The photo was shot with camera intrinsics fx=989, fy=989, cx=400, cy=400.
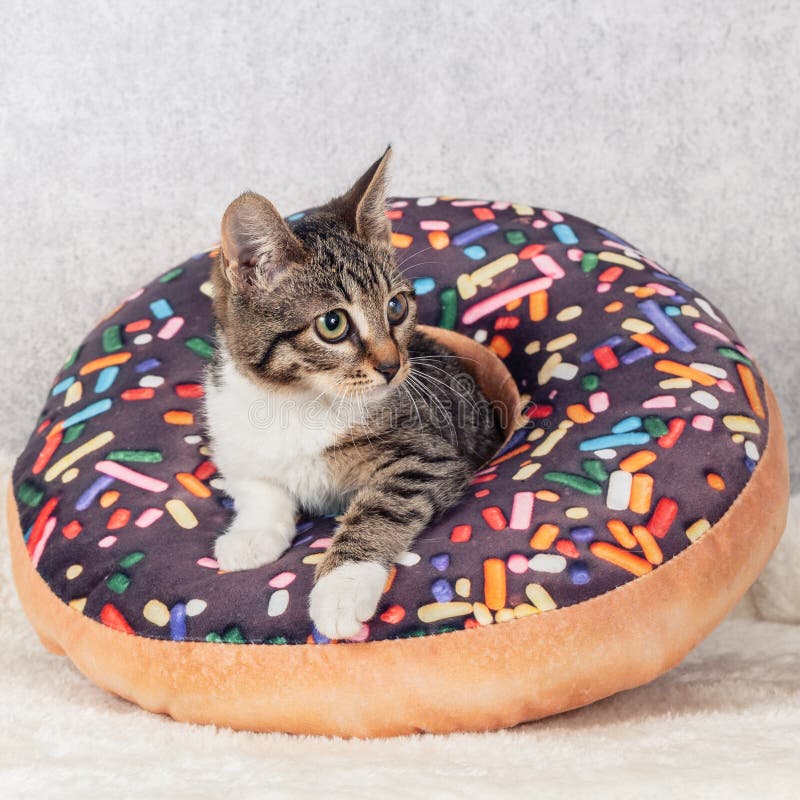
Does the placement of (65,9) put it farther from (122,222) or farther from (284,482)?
(284,482)

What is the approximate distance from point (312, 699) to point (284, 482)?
1.63 ft

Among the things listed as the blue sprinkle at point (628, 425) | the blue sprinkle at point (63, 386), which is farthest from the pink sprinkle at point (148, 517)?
the blue sprinkle at point (628, 425)

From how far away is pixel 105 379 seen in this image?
215 centimetres

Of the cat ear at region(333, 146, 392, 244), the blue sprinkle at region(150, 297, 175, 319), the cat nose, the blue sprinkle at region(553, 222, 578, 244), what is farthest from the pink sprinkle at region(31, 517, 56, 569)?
the blue sprinkle at region(553, 222, 578, 244)

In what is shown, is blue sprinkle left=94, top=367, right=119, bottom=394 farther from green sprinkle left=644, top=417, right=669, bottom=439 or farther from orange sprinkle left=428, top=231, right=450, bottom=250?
green sprinkle left=644, top=417, right=669, bottom=439

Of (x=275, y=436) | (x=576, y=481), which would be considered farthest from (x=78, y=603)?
(x=576, y=481)

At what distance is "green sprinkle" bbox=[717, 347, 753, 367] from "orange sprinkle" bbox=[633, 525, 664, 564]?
51 cm

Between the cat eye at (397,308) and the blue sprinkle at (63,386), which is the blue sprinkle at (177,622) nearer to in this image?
the cat eye at (397,308)

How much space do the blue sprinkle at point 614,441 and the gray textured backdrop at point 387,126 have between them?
46.4 inches

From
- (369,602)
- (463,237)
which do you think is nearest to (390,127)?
(463,237)

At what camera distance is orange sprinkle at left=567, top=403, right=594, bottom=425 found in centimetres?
185

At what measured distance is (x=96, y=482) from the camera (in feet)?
6.24

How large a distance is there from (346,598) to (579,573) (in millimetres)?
360

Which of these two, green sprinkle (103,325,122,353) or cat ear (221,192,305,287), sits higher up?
cat ear (221,192,305,287)
